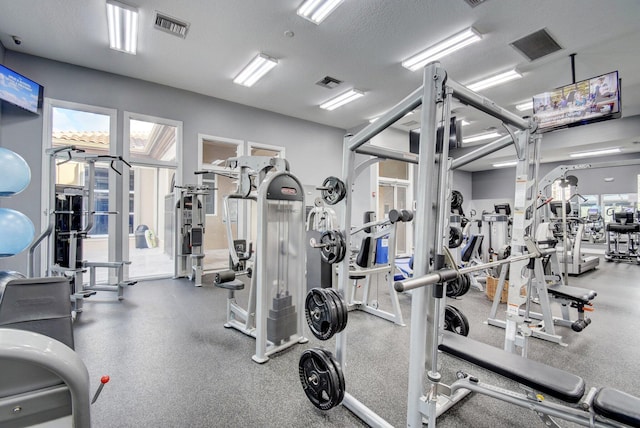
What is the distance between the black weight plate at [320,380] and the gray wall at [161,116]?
493 centimetres

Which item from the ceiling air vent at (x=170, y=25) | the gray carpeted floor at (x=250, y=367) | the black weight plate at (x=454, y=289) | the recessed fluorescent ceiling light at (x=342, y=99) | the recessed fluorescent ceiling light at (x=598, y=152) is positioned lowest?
the gray carpeted floor at (x=250, y=367)

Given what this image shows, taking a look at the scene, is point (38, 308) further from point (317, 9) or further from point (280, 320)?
point (317, 9)

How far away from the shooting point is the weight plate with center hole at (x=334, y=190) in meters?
1.91

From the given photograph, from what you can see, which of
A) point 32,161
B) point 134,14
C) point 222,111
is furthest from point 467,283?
point 32,161

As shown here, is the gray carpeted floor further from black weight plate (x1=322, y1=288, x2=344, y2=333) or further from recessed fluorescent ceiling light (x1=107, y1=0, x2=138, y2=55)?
recessed fluorescent ceiling light (x1=107, y1=0, x2=138, y2=55)

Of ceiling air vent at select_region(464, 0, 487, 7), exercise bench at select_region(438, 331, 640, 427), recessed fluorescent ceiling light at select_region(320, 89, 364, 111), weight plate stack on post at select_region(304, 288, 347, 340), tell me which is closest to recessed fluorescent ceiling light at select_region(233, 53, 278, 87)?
recessed fluorescent ceiling light at select_region(320, 89, 364, 111)

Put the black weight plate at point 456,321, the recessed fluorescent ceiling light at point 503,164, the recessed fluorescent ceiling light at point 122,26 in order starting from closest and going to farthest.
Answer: the black weight plate at point 456,321 → the recessed fluorescent ceiling light at point 122,26 → the recessed fluorescent ceiling light at point 503,164

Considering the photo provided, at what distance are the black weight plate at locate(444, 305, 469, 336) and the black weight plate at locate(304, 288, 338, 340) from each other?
125cm

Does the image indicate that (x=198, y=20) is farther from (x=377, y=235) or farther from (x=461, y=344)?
(x=461, y=344)

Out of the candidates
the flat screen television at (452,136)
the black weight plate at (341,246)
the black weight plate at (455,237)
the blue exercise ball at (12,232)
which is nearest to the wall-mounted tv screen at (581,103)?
the flat screen television at (452,136)

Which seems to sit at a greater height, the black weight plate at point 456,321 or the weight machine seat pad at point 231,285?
the weight machine seat pad at point 231,285

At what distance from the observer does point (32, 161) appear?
441 cm

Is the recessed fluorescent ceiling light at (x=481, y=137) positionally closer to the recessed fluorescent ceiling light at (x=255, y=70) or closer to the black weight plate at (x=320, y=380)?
the recessed fluorescent ceiling light at (x=255, y=70)

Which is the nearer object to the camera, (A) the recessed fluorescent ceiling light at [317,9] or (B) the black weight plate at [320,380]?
(B) the black weight plate at [320,380]
